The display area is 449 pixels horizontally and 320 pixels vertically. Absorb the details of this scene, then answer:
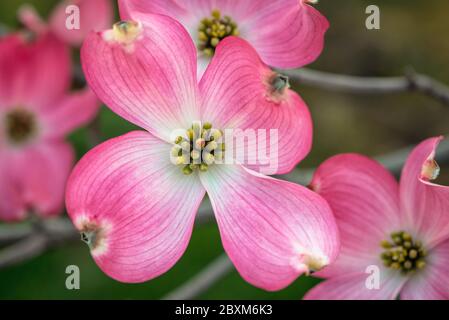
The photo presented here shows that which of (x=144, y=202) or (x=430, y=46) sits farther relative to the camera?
(x=430, y=46)

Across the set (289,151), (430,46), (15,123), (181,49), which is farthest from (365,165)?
(430,46)

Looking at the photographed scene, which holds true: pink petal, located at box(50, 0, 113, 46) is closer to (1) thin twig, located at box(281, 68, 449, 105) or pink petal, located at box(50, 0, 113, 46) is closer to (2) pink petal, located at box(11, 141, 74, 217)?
(2) pink petal, located at box(11, 141, 74, 217)

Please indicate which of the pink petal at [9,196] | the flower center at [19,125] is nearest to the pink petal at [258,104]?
the pink petal at [9,196]

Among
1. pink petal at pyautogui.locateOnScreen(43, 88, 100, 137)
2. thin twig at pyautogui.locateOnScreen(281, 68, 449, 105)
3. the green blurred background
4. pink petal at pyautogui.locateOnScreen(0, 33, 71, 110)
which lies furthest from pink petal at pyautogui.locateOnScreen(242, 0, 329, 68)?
the green blurred background

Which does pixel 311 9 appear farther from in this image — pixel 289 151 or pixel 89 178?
pixel 89 178

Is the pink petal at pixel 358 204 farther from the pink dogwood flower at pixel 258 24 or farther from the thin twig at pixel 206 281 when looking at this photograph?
the thin twig at pixel 206 281
